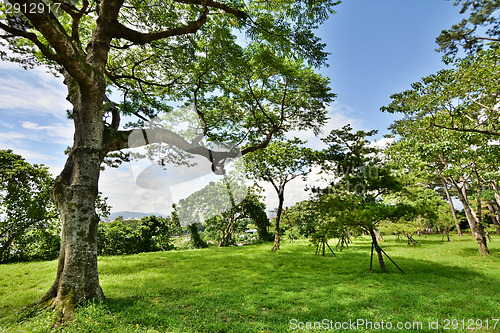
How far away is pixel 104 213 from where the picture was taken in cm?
1246

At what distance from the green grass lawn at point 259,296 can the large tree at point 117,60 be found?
0.84m

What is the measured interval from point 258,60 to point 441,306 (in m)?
8.68

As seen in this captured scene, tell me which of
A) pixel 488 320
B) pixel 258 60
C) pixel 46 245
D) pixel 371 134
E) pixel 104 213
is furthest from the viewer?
pixel 371 134

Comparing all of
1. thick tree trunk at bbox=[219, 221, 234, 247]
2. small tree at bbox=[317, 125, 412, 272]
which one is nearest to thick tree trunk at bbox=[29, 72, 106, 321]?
small tree at bbox=[317, 125, 412, 272]

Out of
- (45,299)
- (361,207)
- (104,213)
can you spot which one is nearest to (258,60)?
(361,207)

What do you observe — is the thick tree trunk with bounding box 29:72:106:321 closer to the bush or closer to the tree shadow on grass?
the tree shadow on grass

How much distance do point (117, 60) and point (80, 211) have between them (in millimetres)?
6953

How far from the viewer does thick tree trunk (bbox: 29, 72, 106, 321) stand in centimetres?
393

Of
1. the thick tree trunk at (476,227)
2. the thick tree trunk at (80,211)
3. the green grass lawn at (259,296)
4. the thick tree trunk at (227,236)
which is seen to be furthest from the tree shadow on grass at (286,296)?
the thick tree trunk at (227,236)

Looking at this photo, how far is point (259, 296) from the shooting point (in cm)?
515

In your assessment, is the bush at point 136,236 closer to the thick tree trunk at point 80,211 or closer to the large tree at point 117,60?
the large tree at point 117,60

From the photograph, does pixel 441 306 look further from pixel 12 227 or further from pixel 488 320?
pixel 12 227

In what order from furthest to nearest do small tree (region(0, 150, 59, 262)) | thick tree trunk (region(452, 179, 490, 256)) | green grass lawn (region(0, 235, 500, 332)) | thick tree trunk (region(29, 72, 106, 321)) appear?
1. thick tree trunk (region(452, 179, 490, 256))
2. small tree (region(0, 150, 59, 262))
3. thick tree trunk (region(29, 72, 106, 321))
4. green grass lawn (region(0, 235, 500, 332))

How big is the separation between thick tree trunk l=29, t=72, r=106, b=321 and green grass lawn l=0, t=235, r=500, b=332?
1.19 ft
